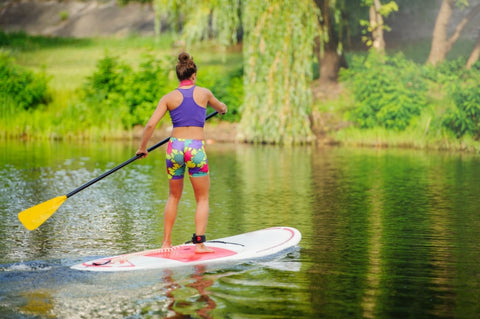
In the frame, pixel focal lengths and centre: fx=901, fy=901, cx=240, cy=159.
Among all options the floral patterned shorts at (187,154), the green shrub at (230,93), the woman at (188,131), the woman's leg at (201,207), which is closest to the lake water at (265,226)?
→ the woman's leg at (201,207)

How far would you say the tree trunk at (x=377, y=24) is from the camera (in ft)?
88.8

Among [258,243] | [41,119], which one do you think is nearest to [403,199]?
[258,243]

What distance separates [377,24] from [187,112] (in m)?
20.0

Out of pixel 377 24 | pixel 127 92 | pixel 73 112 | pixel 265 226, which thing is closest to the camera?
pixel 265 226

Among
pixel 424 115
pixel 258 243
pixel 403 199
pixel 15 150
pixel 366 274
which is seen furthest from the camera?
pixel 424 115

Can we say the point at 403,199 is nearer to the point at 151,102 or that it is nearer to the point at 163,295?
the point at 163,295

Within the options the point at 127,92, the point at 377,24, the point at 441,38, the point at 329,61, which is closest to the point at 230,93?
the point at 127,92

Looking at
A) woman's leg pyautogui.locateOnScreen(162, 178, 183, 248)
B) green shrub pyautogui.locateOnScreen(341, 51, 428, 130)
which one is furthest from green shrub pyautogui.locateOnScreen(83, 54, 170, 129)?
woman's leg pyautogui.locateOnScreen(162, 178, 183, 248)

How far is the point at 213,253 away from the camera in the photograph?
317 inches

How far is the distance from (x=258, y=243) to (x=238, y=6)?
15223mm

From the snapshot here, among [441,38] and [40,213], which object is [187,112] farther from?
[441,38]

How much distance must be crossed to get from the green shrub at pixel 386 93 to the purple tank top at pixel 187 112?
15127 millimetres

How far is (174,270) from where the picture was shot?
7559 mm

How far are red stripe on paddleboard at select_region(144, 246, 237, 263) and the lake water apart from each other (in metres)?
0.23
